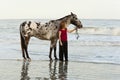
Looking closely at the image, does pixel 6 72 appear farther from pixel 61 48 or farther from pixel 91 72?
pixel 61 48

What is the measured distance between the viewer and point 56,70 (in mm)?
12484

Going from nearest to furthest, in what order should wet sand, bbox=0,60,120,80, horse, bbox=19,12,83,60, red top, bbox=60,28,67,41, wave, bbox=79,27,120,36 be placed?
wet sand, bbox=0,60,120,80 → red top, bbox=60,28,67,41 → horse, bbox=19,12,83,60 → wave, bbox=79,27,120,36

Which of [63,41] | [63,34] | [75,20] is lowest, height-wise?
[63,41]

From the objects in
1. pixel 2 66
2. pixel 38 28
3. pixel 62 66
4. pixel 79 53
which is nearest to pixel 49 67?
pixel 62 66

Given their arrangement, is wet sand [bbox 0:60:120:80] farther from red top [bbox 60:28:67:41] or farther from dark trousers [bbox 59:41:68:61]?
red top [bbox 60:28:67:41]

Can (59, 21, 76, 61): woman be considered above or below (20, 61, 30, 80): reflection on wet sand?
above

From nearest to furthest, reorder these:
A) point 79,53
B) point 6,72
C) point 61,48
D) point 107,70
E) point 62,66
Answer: point 6,72 < point 107,70 < point 62,66 < point 61,48 < point 79,53

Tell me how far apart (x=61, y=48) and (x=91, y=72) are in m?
3.49

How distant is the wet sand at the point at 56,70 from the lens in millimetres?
11008

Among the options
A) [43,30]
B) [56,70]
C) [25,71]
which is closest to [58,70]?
[56,70]

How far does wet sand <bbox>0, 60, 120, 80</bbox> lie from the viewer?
1101cm

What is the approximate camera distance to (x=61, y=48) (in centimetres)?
1541

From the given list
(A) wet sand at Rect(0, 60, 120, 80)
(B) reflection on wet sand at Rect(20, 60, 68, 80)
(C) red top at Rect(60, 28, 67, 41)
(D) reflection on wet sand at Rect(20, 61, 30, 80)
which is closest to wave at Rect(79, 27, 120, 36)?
(C) red top at Rect(60, 28, 67, 41)

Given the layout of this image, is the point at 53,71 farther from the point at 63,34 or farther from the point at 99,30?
the point at 99,30
